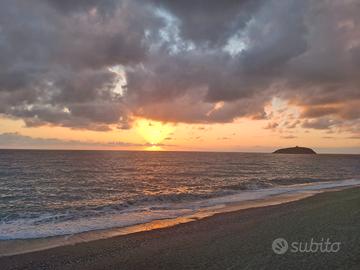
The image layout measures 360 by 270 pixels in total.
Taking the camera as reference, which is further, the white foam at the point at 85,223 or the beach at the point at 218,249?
the white foam at the point at 85,223

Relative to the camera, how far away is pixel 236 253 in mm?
11656

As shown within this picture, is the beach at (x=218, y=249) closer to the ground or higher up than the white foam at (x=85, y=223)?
higher up

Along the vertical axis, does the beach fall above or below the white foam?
above

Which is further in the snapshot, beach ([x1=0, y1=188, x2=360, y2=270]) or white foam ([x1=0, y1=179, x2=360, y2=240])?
white foam ([x1=0, y1=179, x2=360, y2=240])

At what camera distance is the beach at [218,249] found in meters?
10.6

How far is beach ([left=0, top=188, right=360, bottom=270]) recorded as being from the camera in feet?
34.8

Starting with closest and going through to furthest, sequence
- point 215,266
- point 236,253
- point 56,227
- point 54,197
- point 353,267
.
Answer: point 353,267
point 215,266
point 236,253
point 56,227
point 54,197

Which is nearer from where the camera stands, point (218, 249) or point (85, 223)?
point (218, 249)

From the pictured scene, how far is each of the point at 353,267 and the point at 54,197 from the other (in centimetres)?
2755

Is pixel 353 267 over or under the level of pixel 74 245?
over

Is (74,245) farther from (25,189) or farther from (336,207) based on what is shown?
(25,189)

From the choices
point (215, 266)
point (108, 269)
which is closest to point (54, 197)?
point (108, 269)

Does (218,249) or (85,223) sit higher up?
(218,249)

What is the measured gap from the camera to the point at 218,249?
1245cm
